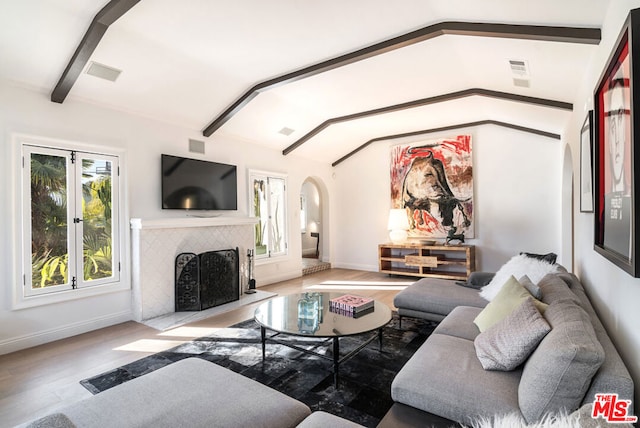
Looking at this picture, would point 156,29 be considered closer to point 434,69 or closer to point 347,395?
point 434,69

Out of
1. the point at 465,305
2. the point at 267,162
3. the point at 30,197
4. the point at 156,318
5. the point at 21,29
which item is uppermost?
the point at 21,29

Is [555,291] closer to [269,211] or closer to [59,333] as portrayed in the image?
[59,333]

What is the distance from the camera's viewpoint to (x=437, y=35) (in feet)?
9.78

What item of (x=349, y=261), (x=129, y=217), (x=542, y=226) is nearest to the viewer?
(x=129, y=217)

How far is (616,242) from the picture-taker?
1387mm

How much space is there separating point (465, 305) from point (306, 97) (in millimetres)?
3452

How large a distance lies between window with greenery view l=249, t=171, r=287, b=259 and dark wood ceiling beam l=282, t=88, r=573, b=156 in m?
0.70

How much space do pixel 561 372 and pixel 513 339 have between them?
44cm

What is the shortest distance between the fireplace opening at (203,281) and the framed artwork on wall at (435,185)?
3.65m

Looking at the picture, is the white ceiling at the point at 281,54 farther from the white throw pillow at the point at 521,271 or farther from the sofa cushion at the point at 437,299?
the sofa cushion at the point at 437,299

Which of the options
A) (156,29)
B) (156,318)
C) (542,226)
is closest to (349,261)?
(542,226)

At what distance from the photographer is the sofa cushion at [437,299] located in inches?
125

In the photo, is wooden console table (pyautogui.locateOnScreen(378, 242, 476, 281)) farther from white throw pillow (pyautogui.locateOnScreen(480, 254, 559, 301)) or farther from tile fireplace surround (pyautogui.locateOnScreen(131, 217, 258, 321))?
tile fireplace surround (pyautogui.locateOnScreen(131, 217, 258, 321))
